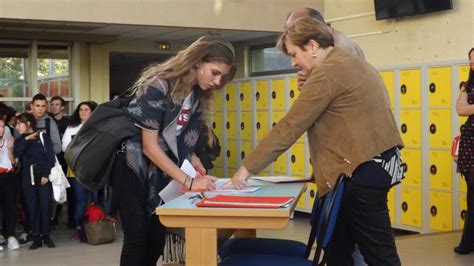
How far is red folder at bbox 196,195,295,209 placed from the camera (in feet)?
8.07

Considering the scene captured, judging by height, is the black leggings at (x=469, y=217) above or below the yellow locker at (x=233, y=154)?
below

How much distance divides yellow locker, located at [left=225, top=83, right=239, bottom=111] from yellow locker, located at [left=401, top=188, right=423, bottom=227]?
2.99 m

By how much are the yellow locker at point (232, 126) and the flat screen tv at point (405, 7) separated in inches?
97.0

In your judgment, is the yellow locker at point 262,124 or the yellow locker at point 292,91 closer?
the yellow locker at point 292,91

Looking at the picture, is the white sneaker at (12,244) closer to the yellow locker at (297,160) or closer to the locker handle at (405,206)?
the yellow locker at (297,160)

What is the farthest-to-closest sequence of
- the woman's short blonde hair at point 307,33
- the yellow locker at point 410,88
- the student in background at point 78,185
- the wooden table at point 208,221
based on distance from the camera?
the student in background at point 78,185, the yellow locker at point 410,88, the woman's short blonde hair at point 307,33, the wooden table at point 208,221

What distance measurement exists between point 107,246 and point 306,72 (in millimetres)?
4506

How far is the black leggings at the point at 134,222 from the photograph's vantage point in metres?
2.96

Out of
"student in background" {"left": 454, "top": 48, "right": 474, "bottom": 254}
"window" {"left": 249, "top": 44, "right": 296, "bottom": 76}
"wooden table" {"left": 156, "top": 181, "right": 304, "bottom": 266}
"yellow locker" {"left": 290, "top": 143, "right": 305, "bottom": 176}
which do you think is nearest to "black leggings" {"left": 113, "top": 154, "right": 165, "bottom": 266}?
"wooden table" {"left": 156, "top": 181, "right": 304, "bottom": 266}

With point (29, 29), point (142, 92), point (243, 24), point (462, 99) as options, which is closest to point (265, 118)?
point (243, 24)

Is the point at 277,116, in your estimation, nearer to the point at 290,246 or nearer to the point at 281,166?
the point at 281,166

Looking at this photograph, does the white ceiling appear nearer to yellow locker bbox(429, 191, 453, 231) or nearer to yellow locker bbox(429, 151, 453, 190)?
yellow locker bbox(429, 151, 453, 190)

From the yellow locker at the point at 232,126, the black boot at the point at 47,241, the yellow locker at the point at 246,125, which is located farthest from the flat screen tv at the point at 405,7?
the black boot at the point at 47,241

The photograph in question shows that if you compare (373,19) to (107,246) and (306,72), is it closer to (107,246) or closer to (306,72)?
(107,246)
